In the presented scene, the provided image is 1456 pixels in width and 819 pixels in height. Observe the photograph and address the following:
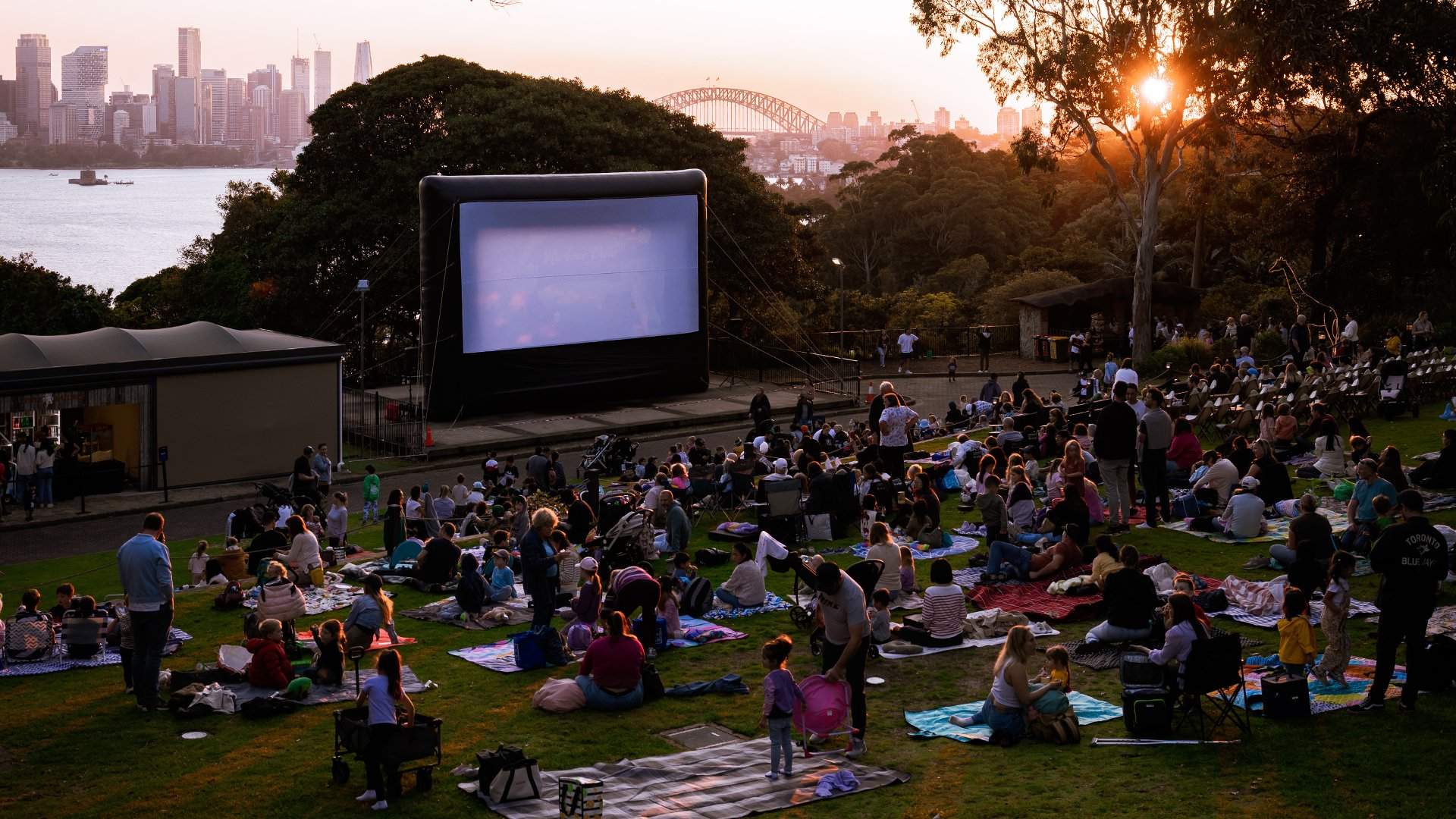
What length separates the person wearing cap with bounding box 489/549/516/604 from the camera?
14.5m

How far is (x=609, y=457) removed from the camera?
25.4 metres

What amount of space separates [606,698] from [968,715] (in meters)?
2.67

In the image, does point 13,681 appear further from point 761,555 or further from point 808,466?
point 808,466

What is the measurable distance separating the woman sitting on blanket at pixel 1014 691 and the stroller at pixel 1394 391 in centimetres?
1549

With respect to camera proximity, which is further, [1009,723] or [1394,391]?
[1394,391]

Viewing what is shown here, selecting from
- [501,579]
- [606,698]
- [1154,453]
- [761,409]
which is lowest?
[606,698]

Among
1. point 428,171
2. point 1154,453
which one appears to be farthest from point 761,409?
point 428,171

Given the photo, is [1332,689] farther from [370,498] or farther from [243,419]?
[243,419]

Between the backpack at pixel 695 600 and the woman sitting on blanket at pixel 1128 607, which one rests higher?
the woman sitting on blanket at pixel 1128 607

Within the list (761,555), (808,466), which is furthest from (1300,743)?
(808,466)

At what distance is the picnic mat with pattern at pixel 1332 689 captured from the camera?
10.3 meters

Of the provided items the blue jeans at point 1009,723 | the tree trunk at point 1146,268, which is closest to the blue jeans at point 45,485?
the blue jeans at point 1009,723

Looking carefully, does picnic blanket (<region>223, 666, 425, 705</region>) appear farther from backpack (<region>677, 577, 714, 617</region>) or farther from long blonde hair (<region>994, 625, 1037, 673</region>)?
long blonde hair (<region>994, 625, 1037, 673</region>)

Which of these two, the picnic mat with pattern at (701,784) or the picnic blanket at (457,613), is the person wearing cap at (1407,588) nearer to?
the picnic mat with pattern at (701,784)
